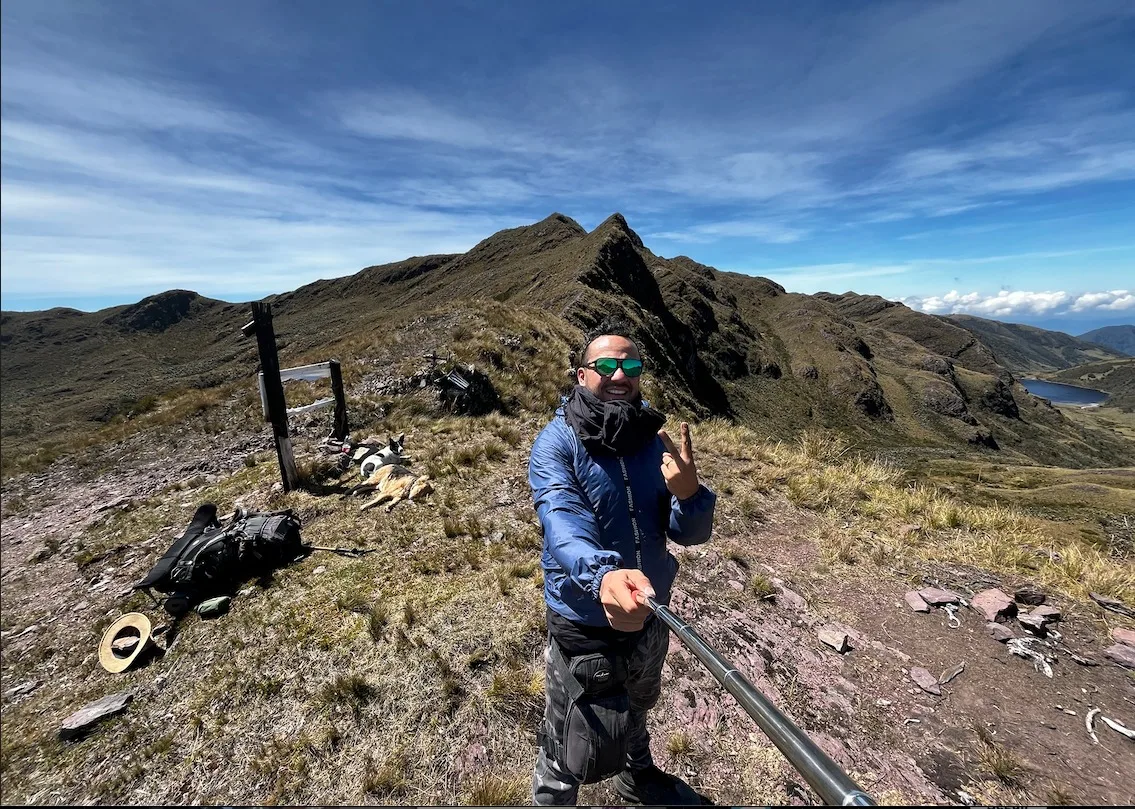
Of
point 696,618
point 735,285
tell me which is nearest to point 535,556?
point 696,618

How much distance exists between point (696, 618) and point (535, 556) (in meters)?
2.32

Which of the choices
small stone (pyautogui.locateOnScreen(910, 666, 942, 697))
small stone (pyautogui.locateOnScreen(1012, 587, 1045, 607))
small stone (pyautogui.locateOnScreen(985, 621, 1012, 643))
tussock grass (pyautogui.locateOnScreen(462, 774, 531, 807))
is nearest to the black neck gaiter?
tussock grass (pyautogui.locateOnScreen(462, 774, 531, 807))

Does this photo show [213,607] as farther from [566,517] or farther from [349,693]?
[566,517]

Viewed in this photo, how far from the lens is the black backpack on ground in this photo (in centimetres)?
568

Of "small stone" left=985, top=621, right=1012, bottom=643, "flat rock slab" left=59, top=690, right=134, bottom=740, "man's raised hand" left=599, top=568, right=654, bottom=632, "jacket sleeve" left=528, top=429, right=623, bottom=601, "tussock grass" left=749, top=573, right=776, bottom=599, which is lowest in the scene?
"small stone" left=985, top=621, right=1012, bottom=643

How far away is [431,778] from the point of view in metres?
3.68

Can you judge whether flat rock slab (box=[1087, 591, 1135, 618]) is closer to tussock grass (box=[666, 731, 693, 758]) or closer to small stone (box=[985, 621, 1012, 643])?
small stone (box=[985, 621, 1012, 643])

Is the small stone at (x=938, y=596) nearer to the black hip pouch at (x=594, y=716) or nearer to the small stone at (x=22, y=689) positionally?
the black hip pouch at (x=594, y=716)

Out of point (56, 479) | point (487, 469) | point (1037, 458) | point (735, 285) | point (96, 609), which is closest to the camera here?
point (96, 609)

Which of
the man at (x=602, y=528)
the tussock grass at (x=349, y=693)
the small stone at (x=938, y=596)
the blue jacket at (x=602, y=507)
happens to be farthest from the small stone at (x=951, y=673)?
the tussock grass at (x=349, y=693)

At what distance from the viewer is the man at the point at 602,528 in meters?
2.67

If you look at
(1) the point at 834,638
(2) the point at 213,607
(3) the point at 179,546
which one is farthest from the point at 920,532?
(3) the point at 179,546

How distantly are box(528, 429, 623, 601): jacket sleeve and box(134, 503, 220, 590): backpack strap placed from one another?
578cm

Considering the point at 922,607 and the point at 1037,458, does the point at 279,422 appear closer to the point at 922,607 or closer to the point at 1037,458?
the point at 922,607
